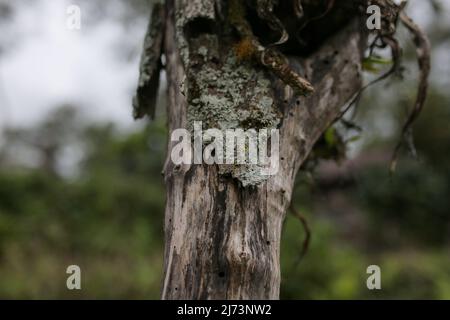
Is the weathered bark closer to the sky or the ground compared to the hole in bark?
closer to the ground

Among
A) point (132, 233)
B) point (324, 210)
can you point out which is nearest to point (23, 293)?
point (132, 233)

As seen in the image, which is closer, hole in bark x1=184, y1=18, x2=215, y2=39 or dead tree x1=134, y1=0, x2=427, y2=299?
dead tree x1=134, y1=0, x2=427, y2=299

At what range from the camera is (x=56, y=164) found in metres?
18.4

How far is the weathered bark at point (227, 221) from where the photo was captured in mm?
1422

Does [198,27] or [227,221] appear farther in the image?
[198,27]

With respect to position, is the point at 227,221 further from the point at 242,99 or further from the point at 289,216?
the point at 289,216

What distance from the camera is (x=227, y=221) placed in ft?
4.86

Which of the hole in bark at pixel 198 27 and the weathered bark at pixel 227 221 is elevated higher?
the hole in bark at pixel 198 27

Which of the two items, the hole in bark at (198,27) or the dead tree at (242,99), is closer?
the dead tree at (242,99)

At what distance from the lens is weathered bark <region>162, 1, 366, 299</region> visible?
142 centimetres

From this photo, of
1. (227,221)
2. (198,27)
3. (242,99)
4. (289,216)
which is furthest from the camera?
(289,216)

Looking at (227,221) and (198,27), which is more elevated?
(198,27)

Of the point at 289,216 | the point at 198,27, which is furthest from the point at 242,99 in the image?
the point at 289,216

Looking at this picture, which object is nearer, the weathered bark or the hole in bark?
the weathered bark
